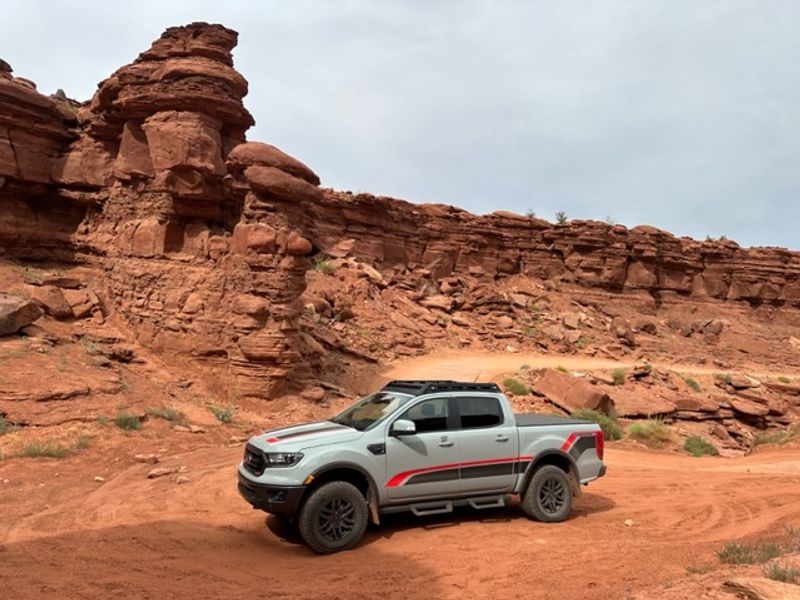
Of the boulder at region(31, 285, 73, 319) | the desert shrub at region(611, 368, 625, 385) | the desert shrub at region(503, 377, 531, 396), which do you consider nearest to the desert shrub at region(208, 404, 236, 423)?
the boulder at region(31, 285, 73, 319)

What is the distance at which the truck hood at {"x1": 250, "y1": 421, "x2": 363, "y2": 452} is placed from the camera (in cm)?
632

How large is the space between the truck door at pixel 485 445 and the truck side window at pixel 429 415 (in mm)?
195

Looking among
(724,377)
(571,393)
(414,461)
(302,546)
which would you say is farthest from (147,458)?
(724,377)

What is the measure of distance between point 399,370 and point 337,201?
1374 cm

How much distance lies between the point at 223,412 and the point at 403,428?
8.05 m

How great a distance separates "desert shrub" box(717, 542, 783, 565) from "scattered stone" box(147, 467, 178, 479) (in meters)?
8.11

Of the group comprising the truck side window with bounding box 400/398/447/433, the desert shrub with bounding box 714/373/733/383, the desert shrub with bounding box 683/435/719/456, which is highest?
the desert shrub with bounding box 714/373/733/383

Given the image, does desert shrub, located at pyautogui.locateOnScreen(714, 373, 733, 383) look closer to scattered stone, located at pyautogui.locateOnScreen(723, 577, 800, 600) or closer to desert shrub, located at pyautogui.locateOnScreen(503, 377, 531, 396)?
desert shrub, located at pyautogui.locateOnScreen(503, 377, 531, 396)

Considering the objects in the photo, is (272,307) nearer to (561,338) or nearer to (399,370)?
(399,370)

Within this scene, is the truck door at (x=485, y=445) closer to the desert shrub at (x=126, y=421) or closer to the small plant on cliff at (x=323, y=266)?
the desert shrub at (x=126, y=421)

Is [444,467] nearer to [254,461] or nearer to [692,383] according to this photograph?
[254,461]

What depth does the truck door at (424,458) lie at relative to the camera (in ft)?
21.7

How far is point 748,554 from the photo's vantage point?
18.0 ft

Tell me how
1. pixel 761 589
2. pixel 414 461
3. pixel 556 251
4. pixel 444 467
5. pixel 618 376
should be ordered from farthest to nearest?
1. pixel 556 251
2. pixel 618 376
3. pixel 444 467
4. pixel 414 461
5. pixel 761 589
